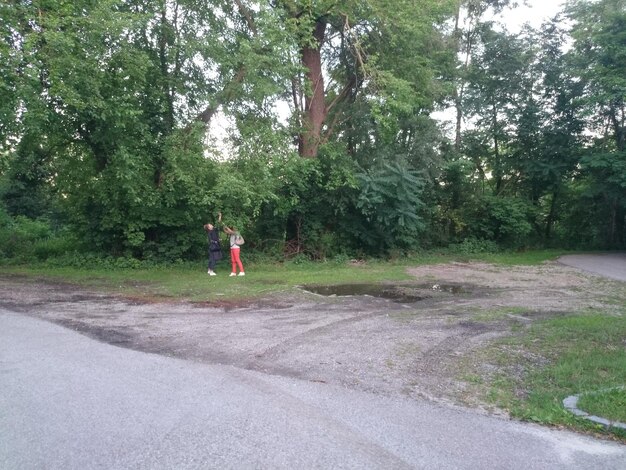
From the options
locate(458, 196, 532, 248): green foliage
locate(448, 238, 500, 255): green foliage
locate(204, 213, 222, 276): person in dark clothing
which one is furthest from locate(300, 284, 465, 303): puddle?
locate(458, 196, 532, 248): green foliage

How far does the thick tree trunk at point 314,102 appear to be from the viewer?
20.6 m

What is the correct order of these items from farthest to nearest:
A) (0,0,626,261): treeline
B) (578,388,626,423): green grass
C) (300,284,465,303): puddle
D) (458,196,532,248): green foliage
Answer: (458,196,532,248): green foliage < (0,0,626,261): treeline < (300,284,465,303): puddle < (578,388,626,423): green grass

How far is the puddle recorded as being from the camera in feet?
42.1

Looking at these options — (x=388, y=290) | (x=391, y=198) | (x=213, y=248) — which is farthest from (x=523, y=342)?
(x=391, y=198)

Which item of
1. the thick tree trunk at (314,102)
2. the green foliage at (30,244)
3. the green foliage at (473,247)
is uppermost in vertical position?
the thick tree trunk at (314,102)

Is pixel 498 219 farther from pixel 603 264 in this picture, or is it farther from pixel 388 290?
pixel 388 290

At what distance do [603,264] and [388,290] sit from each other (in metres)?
11.7

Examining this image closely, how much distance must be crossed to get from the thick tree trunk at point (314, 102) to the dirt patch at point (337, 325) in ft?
27.2

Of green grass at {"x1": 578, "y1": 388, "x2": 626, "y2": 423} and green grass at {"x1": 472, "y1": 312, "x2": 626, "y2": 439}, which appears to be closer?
green grass at {"x1": 578, "y1": 388, "x2": 626, "y2": 423}

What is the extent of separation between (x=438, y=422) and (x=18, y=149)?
54.5ft

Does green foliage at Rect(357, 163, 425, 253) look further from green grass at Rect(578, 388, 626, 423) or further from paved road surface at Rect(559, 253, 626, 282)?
green grass at Rect(578, 388, 626, 423)

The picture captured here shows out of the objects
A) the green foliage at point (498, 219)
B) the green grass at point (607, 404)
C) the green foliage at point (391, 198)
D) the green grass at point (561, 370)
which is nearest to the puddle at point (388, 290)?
the green grass at point (561, 370)

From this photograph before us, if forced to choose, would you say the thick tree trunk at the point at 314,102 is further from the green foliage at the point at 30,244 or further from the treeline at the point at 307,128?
the green foliage at the point at 30,244

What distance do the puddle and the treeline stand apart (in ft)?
12.4
